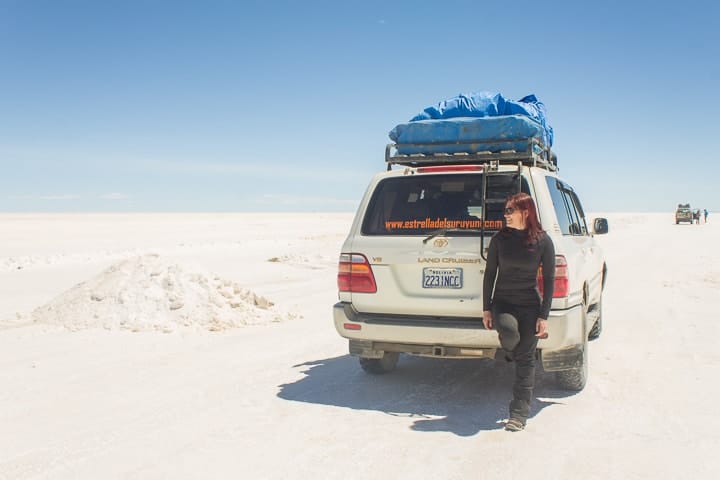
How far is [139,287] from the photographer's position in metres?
9.81

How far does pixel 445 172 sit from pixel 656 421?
2628 millimetres

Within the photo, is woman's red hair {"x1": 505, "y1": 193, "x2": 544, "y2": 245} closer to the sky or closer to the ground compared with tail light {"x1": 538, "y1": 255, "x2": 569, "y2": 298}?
closer to the sky

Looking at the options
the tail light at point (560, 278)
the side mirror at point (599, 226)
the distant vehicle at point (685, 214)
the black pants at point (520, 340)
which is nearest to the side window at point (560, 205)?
the tail light at point (560, 278)

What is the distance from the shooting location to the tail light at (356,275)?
17.8ft

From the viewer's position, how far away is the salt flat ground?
4.23m

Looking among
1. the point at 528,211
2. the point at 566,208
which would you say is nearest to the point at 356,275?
the point at 528,211

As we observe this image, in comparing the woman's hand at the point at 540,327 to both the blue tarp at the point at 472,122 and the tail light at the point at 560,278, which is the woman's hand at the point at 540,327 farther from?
the blue tarp at the point at 472,122

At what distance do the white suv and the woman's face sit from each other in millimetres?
419

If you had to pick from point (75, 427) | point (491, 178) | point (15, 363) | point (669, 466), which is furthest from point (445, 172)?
point (15, 363)

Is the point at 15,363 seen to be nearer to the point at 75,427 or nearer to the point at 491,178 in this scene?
the point at 75,427

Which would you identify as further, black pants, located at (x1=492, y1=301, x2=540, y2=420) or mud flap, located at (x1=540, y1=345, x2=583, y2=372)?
mud flap, located at (x1=540, y1=345, x2=583, y2=372)

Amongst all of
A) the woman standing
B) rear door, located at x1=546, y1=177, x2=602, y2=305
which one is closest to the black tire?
rear door, located at x1=546, y1=177, x2=602, y2=305

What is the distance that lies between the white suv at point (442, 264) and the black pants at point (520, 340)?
0.77 feet

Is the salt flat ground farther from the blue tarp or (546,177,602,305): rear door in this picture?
the blue tarp
